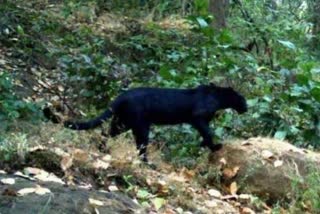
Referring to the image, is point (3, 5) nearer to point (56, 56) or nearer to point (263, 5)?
point (56, 56)

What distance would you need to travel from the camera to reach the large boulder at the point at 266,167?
6.13 metres

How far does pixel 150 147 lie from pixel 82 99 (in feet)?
5.06

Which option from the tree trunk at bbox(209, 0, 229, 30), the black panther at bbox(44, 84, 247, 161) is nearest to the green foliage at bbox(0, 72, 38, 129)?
the black panther at bbox(44, 84, 247, 161)

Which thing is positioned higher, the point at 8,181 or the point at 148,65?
the point at 8,181

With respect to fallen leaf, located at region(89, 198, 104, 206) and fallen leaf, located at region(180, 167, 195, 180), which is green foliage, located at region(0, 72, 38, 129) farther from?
fallen leaf, located at region(89, 198, 104, 206)

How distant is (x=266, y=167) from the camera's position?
6.21 meters

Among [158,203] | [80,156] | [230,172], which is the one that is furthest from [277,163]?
[80,156]

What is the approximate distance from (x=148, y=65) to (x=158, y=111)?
10.1 ft

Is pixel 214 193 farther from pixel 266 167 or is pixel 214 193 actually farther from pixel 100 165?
pixel 100 165

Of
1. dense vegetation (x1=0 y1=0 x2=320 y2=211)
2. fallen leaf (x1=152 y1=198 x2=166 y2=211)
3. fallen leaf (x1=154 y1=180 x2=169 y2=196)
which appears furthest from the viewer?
dense vegetation (x1=0 y1=0 x2=320 y2=211)

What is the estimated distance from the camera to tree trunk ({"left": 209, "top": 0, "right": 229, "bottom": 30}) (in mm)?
10426

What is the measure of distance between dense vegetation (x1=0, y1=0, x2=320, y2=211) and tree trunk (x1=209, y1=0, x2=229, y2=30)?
1.27 feet

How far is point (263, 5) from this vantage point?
1390cm

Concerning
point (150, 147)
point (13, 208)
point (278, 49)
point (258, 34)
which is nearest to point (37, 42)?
point (150, 147)
